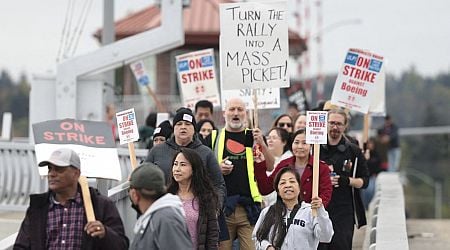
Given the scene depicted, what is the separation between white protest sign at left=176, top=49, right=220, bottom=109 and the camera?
1734cm

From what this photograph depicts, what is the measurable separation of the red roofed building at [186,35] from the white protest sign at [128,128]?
2519 centimetres

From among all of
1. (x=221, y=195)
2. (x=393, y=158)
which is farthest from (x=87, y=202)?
(x=393, y=158)

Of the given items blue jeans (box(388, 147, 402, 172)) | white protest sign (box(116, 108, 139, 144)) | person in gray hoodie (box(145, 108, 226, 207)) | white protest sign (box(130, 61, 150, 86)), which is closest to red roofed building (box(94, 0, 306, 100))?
blue jeans (box(388, 147, 402, 172))

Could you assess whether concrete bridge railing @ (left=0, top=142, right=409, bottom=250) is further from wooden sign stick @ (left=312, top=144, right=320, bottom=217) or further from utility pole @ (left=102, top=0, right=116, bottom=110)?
utility pole @ (left=102, top=0, right=116, bottom=110)

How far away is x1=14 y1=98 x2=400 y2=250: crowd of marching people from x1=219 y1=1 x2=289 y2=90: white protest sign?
0.68m

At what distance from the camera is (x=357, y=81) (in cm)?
1421

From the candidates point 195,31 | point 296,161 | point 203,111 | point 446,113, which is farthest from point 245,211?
point 446,113

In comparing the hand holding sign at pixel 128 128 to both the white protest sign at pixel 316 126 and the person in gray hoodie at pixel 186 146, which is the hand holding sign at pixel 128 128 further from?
the white protest sign at pixel 316 126

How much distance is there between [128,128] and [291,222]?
1.93 meters

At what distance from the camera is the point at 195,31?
37.6 metres

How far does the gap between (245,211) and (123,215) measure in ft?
3.62

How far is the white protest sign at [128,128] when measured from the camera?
10859 millimetres

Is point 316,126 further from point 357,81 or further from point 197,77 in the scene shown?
point 197,77

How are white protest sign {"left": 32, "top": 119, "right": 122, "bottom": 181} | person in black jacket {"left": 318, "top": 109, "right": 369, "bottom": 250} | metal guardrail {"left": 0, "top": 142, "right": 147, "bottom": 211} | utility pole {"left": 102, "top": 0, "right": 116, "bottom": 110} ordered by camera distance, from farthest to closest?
utility pole {"left": 102, "top": 0, "right": 116, "bottom": 110}, metal guardrail {"left": 0, "top": 142, "right": 147, "bottom": 211}, person in black jacket {"left": 318, "top": 109, "right": 369, "bottom": 250}, white protest sign {"left": 32, "top": 119, "right": 122, "bottom": 181}
